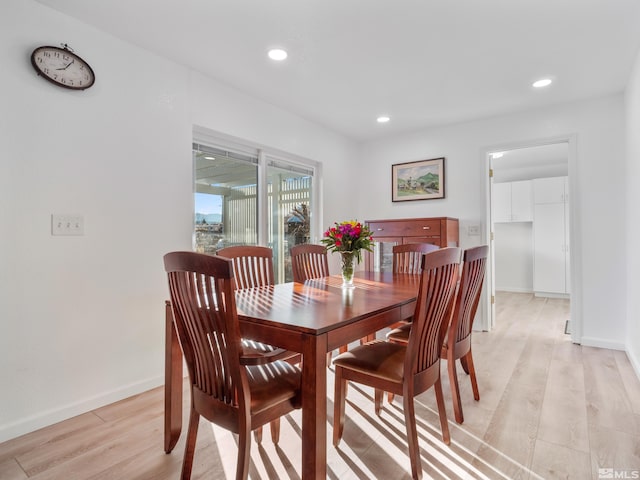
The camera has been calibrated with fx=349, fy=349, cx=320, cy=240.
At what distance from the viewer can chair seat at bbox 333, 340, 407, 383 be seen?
1.57 meters

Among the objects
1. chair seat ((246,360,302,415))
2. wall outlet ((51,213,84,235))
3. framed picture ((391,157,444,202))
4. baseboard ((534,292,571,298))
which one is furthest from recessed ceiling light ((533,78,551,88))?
baseboard ((534,292,571,298))

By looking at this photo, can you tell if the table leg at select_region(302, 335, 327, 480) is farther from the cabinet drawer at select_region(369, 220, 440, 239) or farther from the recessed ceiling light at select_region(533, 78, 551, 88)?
the recessed ceiling light at select_region(533, 78, 551, 88)

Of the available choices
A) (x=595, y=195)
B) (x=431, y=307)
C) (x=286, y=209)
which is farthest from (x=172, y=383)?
(x=595, y=195)

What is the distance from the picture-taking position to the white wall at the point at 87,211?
1.92m

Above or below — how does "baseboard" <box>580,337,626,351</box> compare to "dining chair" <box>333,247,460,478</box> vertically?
below

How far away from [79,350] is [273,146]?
2.38m

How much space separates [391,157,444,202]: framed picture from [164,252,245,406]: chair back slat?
3599 mm

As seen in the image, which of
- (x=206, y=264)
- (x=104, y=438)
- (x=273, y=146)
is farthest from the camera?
(x=273, y=146)

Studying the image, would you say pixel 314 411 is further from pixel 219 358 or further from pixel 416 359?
pixel 416 359

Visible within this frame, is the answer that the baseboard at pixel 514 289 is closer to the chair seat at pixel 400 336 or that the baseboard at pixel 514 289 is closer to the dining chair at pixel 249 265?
the chair seat at pixel 400 336

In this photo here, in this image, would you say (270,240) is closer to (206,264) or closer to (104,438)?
(104,438)

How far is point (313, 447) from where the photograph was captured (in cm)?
118

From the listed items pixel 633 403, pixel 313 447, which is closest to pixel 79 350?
pixel 313 447

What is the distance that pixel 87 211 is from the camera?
221cm
